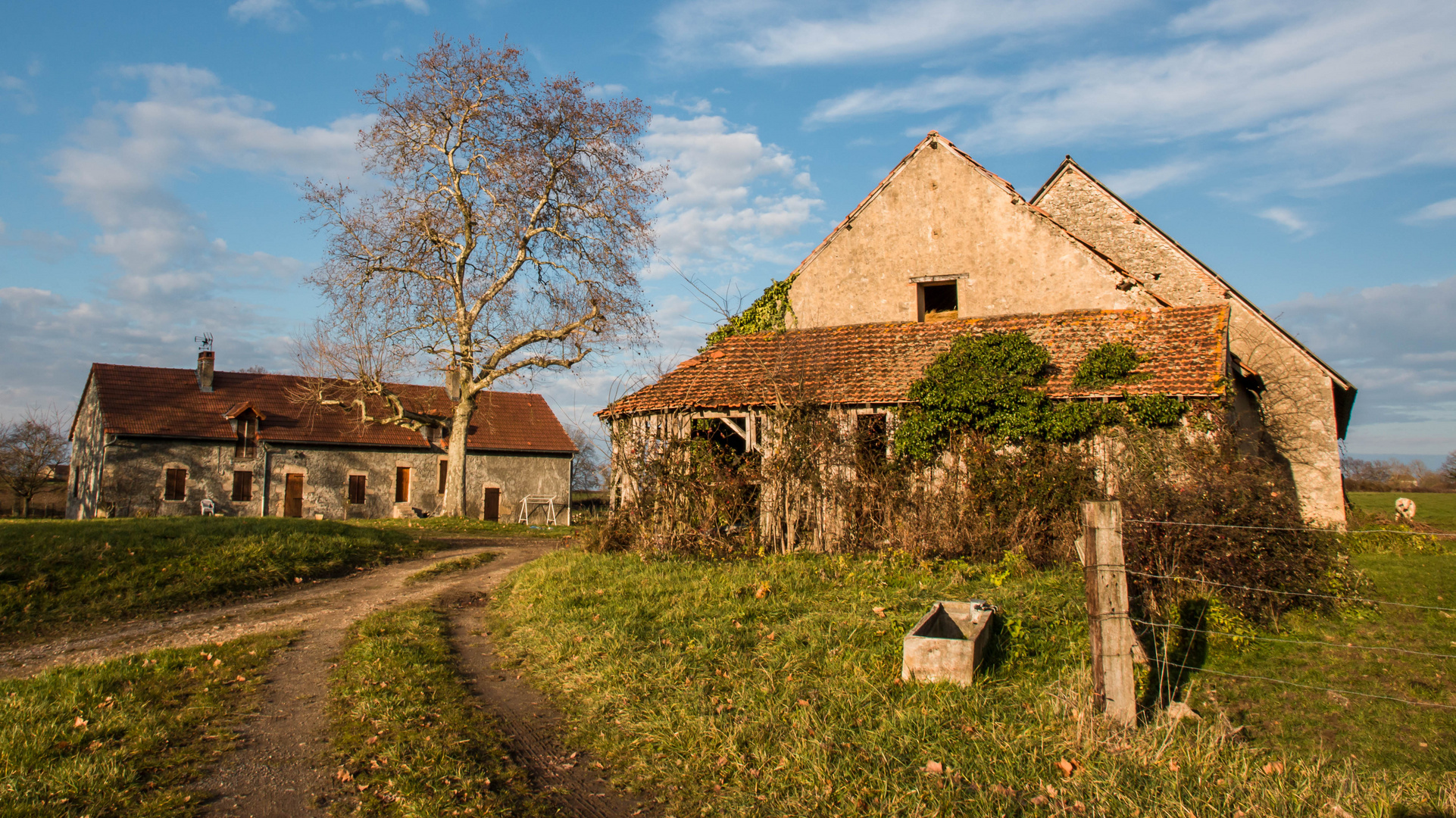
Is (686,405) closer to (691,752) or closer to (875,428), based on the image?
(875,428)

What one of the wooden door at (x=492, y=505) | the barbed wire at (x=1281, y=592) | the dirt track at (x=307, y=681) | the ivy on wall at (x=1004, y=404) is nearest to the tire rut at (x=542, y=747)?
the dirt track at (x=307, y=681)

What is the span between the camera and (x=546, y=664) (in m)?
7.21

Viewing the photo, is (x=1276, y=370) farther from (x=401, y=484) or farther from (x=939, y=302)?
(x=401, y=484)

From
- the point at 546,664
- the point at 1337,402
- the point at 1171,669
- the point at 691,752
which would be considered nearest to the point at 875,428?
the point at 1171,669

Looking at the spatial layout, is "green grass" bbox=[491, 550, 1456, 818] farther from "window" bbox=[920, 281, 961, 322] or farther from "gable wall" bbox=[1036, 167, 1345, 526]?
"gable wall" bbox=[1036, 167, 1345, 526]

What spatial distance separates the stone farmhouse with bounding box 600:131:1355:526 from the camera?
14.6 metres

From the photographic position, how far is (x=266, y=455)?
3175 centimetres

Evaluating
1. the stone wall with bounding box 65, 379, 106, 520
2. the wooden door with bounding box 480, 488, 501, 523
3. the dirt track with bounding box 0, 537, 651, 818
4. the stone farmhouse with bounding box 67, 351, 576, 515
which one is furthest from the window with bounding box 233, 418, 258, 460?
the dirt track with bounding box 0, 537, 651, 818

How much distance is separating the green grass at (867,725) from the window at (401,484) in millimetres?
27598

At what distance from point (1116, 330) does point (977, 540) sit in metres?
6.26

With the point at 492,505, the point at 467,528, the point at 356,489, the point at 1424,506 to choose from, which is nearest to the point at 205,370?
the point at 356,489

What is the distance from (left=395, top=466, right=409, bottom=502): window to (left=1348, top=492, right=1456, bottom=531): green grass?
35.0m

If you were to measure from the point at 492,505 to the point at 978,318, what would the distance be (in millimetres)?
24974

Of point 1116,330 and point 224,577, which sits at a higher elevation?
point 1116,330
